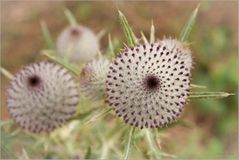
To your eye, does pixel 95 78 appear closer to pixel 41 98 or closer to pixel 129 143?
pixel 41 98

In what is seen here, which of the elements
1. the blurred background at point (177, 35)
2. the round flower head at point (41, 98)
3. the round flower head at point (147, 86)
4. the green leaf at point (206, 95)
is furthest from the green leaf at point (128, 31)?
the blurred background at point (177, 35)

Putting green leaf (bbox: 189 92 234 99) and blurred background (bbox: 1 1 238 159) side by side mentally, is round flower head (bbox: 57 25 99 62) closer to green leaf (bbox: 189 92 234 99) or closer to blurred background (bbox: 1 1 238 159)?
green leaf (bbox: 189 92 234 99)

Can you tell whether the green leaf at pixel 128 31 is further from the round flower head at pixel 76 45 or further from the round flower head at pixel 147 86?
the round flower head at pixel 76 45

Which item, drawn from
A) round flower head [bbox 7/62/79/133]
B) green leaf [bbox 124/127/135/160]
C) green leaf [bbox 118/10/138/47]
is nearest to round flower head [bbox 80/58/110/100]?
round flower head [bbox 7/62/79/133]

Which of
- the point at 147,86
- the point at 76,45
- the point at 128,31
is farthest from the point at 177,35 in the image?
the point at 147,86

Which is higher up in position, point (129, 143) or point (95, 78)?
point (95, 78)

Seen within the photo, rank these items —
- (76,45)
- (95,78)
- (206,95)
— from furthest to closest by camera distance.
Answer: (76,45)
(95,78)
(206,95)

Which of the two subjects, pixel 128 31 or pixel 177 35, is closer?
pixel 128 31
